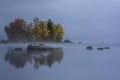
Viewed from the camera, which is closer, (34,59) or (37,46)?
(34,59)

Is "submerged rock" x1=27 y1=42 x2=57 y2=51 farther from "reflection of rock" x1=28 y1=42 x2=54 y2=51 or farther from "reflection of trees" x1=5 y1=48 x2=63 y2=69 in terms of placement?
"reflection of trees" x1=5 y1=48 x2=63 y2=69

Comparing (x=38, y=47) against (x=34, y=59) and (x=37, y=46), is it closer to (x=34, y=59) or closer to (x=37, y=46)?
(x=37, y=46)

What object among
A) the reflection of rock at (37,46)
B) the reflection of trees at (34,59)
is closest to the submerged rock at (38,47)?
the reflection of rock at (37,46)

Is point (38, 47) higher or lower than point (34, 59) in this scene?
higher

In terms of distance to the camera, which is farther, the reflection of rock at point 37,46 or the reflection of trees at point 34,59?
the reflection of rock at point 37,46

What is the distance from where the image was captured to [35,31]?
33.2ft

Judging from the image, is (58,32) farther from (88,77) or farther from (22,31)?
(88,77)

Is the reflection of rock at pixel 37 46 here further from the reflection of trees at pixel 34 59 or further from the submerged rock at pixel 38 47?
the reflection of trees at pixel 34 59

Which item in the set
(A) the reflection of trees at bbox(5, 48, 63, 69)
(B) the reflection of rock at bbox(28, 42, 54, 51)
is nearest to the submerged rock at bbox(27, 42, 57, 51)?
(B) the reflection of rock at bbox(28, 42, 54, 51)

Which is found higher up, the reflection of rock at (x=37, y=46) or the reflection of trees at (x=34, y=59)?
the reflection of rock at (x=37, y=46)

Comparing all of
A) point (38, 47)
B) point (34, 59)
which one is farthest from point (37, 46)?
point (34, 59)

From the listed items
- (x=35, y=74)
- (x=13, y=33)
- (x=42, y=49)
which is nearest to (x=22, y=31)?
(x=13, y=33)

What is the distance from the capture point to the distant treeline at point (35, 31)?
9.88m

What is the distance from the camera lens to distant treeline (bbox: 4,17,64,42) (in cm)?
988
